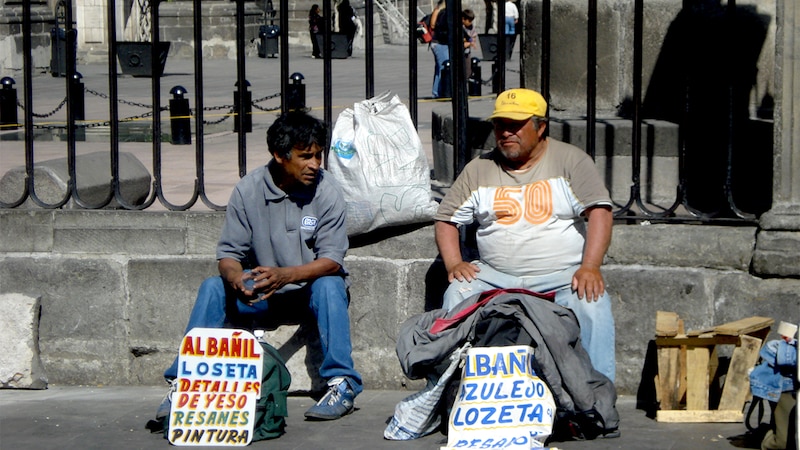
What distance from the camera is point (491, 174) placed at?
5.15 m

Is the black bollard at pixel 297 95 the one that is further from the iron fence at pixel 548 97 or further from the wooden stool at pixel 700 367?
the wooden stool at pixel 700 367

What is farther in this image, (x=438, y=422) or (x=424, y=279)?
(x=424, y=279)

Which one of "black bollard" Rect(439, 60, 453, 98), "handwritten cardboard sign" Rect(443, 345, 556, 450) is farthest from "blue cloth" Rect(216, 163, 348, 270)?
"black bollard" Rect(439, 60, 453, 98)

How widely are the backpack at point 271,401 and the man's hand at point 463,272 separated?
77cm

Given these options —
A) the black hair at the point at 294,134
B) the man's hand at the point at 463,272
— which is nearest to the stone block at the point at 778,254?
the man's hand at the point at 463,272

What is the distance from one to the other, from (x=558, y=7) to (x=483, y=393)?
229 cm

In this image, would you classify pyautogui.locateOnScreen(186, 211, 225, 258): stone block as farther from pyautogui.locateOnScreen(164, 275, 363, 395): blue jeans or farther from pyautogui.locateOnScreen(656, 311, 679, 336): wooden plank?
pyautogui.locateOnScreen(656, 311, 679, 336): wooden plank

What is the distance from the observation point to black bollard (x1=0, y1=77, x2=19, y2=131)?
40.4ft

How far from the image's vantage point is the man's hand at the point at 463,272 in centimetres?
511

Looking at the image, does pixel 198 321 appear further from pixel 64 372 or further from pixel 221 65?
pixel 221 65

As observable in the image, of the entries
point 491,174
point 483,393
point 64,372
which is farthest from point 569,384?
point 64,372

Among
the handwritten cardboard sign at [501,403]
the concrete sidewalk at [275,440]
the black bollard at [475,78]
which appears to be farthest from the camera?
the black bollard at [475,78]

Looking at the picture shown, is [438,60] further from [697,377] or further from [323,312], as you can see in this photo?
[697,377]

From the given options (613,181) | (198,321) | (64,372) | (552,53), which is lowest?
(64,372)
